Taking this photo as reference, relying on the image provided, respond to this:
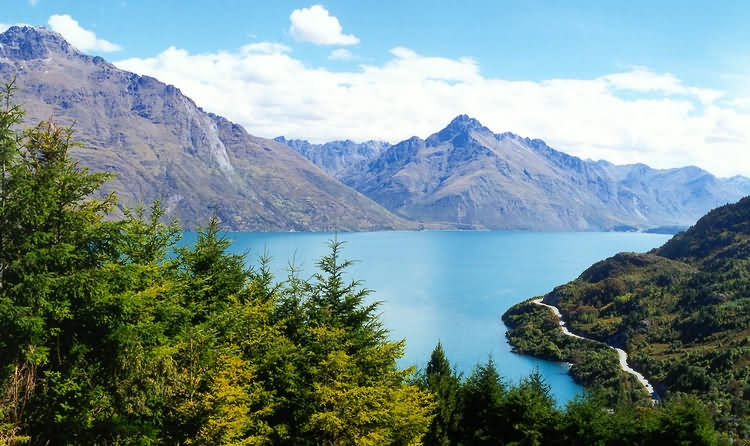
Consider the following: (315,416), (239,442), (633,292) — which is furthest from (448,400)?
(633,292)

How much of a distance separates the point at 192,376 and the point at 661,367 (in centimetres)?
12662

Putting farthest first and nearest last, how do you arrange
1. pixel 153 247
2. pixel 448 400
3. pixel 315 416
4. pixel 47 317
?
pixel 448 400 → pixel 153 247 → pixel 315 416 → pixel 47 317

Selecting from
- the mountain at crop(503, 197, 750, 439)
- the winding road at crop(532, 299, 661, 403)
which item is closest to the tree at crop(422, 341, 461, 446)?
the mountain at crop(503, 197, 750, 439)

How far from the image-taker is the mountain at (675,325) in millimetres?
103762

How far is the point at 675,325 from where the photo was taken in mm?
149250

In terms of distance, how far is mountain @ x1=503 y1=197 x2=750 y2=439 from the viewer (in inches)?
4085

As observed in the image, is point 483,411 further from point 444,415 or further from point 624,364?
point 624,364

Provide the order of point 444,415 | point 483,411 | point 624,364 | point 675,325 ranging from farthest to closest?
point 675,325, point 624,364, point 483,411, point 444,415

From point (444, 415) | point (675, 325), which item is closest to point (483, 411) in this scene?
point (444, 415)

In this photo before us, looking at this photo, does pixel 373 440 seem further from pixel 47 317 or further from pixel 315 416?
pixel 47 317

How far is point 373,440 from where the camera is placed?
74.3ft

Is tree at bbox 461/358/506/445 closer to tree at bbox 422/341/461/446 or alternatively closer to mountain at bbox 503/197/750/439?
tree at bbox 422/341/461/446

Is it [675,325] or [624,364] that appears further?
[675,325]

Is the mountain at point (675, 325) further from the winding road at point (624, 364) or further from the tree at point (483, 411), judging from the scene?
the tree at point (483, 411)
